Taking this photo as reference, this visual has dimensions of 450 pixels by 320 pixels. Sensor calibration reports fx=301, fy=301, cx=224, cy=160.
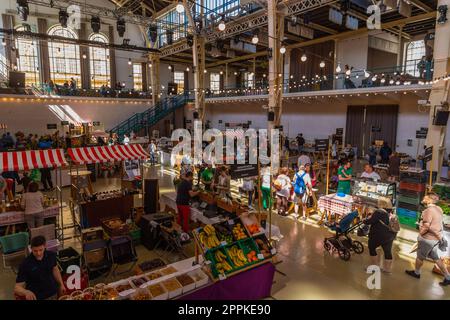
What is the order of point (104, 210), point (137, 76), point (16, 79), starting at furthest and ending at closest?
point (137, 76), point (16, 79), point (104, 210)

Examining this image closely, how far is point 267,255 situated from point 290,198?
160 inches

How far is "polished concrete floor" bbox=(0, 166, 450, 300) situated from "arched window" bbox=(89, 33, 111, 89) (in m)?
20.9

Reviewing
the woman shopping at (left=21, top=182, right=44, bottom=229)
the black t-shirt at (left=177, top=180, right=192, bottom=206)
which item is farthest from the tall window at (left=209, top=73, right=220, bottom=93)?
the woman shopping at (left=21, top=182, right=44, bottom=229)

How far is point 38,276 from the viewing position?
10.6 feet

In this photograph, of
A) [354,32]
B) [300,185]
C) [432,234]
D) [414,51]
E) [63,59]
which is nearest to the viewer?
[432,234]

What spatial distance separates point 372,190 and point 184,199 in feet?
15.3

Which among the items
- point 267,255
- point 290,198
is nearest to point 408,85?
point 290,198

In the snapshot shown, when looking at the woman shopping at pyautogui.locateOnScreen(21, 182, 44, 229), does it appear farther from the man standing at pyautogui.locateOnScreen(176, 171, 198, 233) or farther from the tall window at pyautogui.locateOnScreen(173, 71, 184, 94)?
the tall window at pyautogui.locateOnScreen(173, 71, 184, 94)

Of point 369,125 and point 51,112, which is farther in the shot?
point 51,112

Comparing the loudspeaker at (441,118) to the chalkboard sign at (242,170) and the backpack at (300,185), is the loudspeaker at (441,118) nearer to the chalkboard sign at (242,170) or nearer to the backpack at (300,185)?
the backpack at (300,185)

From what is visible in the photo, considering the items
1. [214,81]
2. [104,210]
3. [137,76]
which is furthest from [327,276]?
[214,81]

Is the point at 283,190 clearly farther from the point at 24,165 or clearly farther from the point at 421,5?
the point at 421,5

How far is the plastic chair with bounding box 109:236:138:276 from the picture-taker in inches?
200

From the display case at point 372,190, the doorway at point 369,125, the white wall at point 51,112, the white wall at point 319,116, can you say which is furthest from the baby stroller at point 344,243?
the white wall at point 51,112
